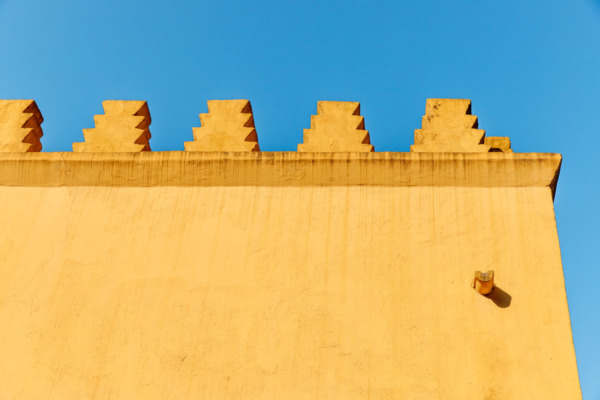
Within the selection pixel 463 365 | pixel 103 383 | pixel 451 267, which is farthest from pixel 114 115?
pixel 463 365

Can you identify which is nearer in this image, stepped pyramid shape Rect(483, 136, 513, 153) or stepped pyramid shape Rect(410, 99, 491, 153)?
stepped pyramid shape Rect(410, 99, 491, 153)

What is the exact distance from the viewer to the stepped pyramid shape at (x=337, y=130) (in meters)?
7.41

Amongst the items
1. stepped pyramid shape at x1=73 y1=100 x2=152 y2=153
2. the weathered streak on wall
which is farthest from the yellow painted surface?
stepped pyramid shape at x1=73 y1=100 x2=152 y2=153

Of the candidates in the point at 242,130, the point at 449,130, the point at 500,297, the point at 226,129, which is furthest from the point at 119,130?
the point at 500,297

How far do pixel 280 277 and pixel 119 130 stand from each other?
232 cm

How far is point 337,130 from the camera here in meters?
7.53

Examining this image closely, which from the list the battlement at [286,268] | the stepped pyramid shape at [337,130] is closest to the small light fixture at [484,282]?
the battlement at [286,268]

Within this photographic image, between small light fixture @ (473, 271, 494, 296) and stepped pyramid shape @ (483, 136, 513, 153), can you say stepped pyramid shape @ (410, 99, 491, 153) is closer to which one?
stepped pyramid shape @ (483, 136, 513, 153)

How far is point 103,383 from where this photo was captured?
5977 millimetres

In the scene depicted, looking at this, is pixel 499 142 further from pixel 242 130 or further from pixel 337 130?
pixel 242 130

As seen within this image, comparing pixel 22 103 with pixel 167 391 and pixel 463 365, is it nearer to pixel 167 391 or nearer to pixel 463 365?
pixel 167 391

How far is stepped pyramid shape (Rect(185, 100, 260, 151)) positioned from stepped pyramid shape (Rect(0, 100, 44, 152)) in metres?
1.53

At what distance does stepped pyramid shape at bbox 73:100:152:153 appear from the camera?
7.57 m

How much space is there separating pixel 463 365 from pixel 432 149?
7.00 feet
